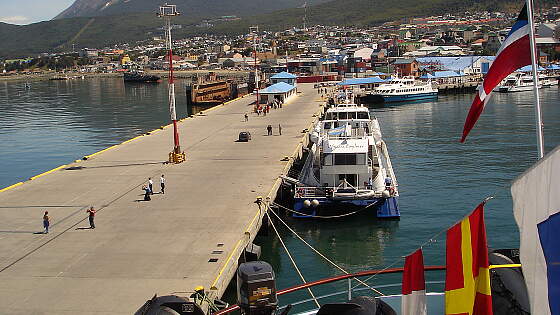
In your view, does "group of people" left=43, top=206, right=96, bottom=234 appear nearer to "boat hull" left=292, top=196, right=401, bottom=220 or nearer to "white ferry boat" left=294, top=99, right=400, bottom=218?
"white ferry boat" left=294, top=99, right=400, bottom=218

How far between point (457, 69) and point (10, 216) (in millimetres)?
105531

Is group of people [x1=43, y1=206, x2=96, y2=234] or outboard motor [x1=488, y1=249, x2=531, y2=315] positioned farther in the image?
group of people [x1=43, y1=206, x2=96, y2=234]

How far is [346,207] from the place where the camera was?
2995 cm

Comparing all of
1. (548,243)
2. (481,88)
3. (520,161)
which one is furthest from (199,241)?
(520,161)

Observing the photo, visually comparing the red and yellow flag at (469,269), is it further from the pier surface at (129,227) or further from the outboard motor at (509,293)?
the pier surface at (129,227)

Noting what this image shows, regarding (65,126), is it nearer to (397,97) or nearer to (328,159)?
(397,97)

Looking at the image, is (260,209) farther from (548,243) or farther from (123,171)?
(548,243)

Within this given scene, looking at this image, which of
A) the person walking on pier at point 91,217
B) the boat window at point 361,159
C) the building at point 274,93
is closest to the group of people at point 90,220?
the person walking on pier at point 91,217

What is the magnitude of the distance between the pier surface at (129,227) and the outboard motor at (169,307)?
167 inches

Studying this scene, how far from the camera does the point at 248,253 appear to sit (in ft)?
71.3

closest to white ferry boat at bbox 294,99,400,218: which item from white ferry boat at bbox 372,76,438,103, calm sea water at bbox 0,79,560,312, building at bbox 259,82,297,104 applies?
calm sea water at bbox 0,79,560,312

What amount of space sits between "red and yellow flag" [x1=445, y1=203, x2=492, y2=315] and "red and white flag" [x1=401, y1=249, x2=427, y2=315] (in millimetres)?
599

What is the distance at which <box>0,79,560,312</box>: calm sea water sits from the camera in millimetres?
25906

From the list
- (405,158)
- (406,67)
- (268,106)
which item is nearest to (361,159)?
(405,158)
